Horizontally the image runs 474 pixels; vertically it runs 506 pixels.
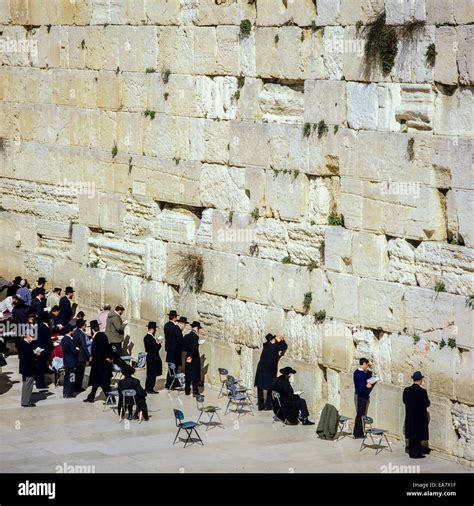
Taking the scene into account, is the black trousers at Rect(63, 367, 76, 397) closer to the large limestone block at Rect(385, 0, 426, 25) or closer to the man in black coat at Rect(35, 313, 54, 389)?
the man in black coat at Rect(35, 313, 54, 389)

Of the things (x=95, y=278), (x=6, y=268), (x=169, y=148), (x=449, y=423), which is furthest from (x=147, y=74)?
(x=449, y=423)

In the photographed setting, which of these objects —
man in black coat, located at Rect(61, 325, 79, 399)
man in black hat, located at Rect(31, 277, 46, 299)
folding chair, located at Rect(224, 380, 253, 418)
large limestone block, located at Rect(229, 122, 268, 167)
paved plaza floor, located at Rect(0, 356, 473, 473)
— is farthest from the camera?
man in black hat, located at Rect(31, 277, 46, 299)

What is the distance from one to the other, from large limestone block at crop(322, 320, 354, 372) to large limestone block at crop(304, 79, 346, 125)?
111 inches

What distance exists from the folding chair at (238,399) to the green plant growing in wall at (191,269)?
81.2 inches

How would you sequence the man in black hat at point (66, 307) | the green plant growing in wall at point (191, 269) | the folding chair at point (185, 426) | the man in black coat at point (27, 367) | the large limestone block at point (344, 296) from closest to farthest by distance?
the folding chair at point (185, 426)
the large limestone block at point (344, 296)
the man in black coat at point (27, 367)
the green plant growing in wall at point (191, 269)
the man in black hat at point (66, 307)

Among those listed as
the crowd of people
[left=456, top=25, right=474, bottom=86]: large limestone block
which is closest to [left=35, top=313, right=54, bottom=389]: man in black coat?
the crowd of people

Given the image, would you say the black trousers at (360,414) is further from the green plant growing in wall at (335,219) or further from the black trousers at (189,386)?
the black trousers at (189,386)

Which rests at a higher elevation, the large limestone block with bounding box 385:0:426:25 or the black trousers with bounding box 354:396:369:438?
the large limestone block with bounding box 385:0:426:25

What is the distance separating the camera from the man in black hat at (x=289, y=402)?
71.9 ft

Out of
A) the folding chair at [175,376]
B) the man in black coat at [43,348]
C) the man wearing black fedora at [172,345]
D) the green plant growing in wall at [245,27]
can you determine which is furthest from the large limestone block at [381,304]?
the man in black coat at [43,348]

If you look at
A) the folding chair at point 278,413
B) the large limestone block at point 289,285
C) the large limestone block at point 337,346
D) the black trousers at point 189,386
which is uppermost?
the large limestone block at point 289,285

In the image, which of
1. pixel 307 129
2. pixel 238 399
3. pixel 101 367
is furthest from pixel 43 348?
pixel 307 129

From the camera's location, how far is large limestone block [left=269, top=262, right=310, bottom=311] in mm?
22641

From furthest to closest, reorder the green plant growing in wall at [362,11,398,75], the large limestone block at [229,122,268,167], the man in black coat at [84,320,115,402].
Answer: the large limestone block at [229,122,268,167] → the man in black coat at [84,320,115,402] → the green plant growing in wall at [362,11,398,75]
